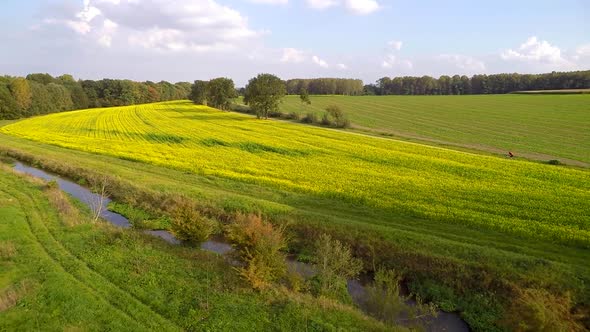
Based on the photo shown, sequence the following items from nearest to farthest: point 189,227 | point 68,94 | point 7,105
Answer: point 189,227
point 7,105
point 68,94

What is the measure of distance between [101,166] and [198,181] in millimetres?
12410

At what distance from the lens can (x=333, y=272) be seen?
18.4 m

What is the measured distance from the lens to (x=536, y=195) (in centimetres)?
2766

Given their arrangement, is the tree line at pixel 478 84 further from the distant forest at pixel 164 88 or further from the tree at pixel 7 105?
the tree at pixel 7 105

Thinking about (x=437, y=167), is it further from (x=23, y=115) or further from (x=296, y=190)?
(x=23, y=115)

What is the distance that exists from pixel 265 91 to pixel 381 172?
47.0 meters

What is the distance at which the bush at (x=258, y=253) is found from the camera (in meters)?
17.0

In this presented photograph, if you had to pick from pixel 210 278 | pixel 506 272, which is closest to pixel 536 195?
pixel 506 272

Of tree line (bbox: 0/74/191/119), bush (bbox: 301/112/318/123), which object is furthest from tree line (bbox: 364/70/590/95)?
bush (bbox: 301/112/318/123)

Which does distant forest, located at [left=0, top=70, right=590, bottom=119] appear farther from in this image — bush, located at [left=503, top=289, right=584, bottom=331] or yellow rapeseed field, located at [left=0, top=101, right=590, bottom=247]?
bush, located at [left=503, top=289, right=584, bottom=331]

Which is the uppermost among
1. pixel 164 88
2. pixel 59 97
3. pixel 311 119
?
pixel 164 88

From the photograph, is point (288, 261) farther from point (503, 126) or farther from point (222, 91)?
point (222, 91)

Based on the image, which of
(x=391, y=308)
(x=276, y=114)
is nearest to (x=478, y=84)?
(x=276, y=114)

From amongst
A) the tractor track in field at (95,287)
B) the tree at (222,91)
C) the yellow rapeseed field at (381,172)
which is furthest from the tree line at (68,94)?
the tractor track in field at (95,287)
